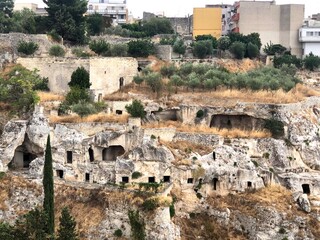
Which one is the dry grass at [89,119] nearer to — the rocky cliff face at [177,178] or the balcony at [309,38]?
the rocky cliff face at [177,178]

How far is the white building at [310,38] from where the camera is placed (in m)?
71.9

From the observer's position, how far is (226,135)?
43.4m

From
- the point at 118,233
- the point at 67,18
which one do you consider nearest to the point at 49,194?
the point at 118,233

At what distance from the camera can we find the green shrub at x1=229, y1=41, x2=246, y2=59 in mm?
65062

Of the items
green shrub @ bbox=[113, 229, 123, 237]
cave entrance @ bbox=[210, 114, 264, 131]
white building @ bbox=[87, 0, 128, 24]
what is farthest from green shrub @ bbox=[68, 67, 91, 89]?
white building @ bbox=[87, 0, 128, 24]

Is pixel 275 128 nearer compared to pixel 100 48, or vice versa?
pixel 275 128

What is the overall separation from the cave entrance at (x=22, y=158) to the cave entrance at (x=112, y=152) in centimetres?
463

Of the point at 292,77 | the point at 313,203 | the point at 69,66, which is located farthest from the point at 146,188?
the point at 292,77

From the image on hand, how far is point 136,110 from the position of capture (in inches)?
1710

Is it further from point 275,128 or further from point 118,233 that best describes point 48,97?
point 275,128

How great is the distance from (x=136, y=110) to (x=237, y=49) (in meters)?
24.5

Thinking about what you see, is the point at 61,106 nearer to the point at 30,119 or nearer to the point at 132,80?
the point at 30,119

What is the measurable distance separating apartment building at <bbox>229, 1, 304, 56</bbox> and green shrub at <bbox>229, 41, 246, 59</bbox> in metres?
8.63

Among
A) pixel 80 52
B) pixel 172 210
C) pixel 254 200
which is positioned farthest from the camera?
pixel 80 52
